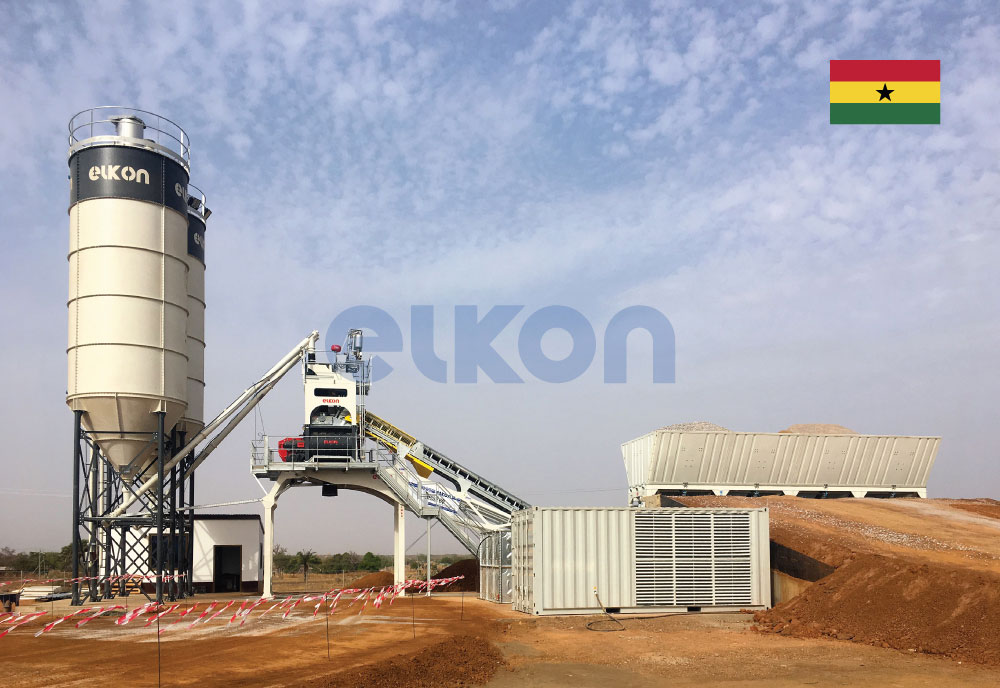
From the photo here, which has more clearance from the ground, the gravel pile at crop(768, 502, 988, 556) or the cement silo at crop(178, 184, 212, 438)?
the cement silo at crop(178, 184, 212, 438)

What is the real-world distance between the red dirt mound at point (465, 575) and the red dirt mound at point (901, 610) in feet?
74.7

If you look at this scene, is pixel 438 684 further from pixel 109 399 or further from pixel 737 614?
pixel 109 399

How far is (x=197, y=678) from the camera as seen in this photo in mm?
17438

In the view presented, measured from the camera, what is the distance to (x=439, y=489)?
42500 mm

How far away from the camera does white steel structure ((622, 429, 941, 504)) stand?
1853 inches

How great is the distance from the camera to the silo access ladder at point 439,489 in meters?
41.4

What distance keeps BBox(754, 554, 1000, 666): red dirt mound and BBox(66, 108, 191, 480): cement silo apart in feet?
90.0

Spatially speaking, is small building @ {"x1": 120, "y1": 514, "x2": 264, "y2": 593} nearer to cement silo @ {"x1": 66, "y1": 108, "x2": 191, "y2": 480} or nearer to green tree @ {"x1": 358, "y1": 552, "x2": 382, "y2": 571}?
cement silo @ {"x1": 66, "y1": 108, "x2": 191, "y2": 480}

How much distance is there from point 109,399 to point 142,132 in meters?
12.7

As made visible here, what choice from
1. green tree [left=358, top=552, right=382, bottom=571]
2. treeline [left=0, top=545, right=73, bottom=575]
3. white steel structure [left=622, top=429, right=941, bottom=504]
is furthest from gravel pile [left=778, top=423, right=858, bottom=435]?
treeline [left=0, top=545, right=73, bottom=575]

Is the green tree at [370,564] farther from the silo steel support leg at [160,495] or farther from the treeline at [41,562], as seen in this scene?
the silo steel support leg at [160,495]

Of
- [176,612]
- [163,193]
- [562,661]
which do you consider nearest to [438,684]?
[562,661]

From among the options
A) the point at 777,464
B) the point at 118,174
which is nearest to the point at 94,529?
the point at 118,174

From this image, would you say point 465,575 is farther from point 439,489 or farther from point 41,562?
point 41,562
